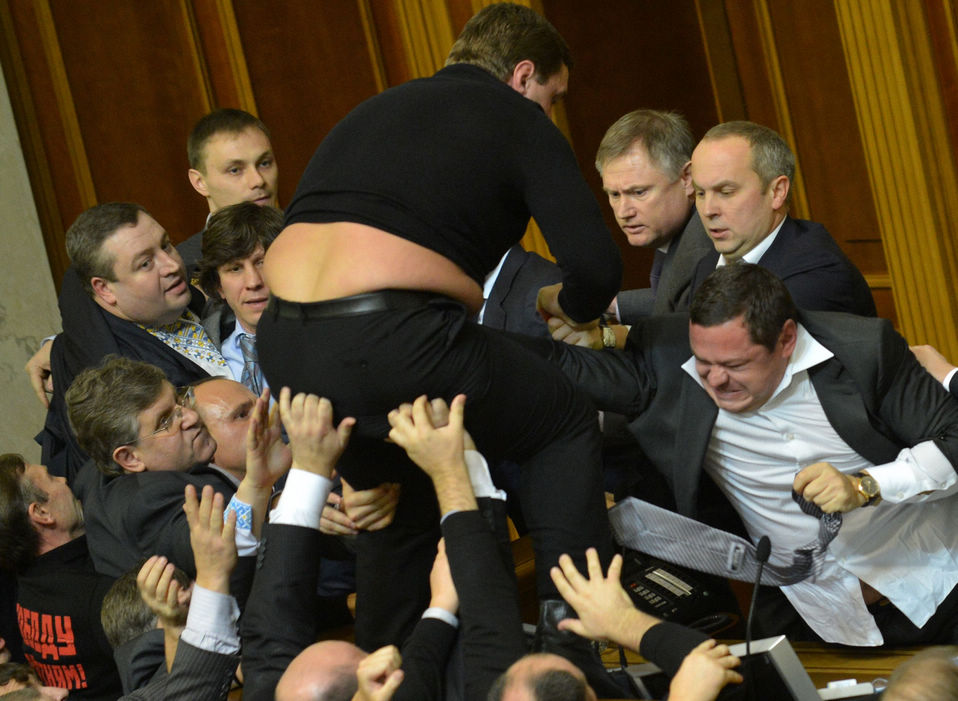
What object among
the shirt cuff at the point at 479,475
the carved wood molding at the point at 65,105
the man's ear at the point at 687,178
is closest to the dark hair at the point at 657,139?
the man's ear at the point at 687,178

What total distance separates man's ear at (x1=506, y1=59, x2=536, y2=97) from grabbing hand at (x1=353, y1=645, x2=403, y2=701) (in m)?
0.98

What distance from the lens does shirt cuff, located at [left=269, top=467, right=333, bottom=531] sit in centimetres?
198

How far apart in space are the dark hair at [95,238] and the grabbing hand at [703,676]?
183cm

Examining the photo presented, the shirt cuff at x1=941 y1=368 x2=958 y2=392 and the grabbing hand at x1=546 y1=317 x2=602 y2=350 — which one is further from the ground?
the grabbing hand at x1=546 y1=317 x2=602 y2=350

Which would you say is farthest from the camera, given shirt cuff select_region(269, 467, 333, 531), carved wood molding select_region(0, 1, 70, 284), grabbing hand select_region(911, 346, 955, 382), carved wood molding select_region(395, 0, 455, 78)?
carved wood molding select_region(0, 1, 70, 284)

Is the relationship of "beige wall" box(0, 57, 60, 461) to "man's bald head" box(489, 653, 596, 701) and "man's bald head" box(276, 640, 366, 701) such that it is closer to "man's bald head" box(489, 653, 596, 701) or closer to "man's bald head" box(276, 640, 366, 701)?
Result: "man's bald head" box(276, 640, 366, 701)

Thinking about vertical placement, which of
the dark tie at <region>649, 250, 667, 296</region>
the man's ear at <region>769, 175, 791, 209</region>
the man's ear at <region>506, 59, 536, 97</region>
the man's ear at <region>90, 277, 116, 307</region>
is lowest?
the dark tie at <region>649, 250, 667, 296</region>

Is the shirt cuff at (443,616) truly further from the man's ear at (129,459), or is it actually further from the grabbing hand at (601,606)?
the man's ear at (129,459)

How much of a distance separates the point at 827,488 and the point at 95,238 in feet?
6.03

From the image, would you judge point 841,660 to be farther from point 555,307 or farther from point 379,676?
point 379,676

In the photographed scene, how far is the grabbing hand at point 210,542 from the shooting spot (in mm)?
2156

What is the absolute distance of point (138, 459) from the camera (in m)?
2.51

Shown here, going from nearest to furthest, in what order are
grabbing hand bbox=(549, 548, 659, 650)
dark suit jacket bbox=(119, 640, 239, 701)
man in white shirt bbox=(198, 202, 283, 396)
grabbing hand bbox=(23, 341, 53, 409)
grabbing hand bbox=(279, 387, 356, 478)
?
1. grabbing hand bbox=(549, 548, 659, 650)
2. grabbing hand bbox=(279, 387, 356, 478)
3. dark suit jacket bbox=(119, 640, 239, 701)
4. man in white shirt bbox=(198, 202, 283, 396)
5. grabbing hand bbox=(23, 341, 53, 409)

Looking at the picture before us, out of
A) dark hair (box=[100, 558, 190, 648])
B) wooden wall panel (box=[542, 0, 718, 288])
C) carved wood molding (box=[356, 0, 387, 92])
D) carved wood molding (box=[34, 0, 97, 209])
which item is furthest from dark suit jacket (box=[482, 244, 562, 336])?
carved wood molding (box=[34, 0, 97, 209])
